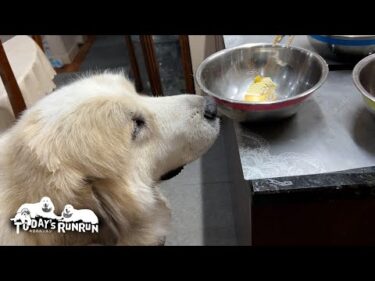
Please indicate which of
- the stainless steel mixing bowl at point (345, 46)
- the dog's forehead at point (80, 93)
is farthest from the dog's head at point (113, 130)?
the stainless steel mixing bowl at point (345, 46)

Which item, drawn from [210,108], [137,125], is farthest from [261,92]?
[137,125]

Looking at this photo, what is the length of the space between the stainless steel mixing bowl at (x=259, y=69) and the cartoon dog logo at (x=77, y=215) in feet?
1.78

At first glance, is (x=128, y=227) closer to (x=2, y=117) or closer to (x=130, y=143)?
(x=130, y=143)

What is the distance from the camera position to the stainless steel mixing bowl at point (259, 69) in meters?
1.22

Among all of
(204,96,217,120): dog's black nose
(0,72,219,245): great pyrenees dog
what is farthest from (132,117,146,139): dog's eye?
(204,96,217,120): dog's black nose

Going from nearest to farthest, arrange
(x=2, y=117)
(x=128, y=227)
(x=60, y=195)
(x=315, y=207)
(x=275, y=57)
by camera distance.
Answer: (x=60, y=195), (x=128, y=227), (x=315, y=207), (x=275, y=57), (x=2, y=117)

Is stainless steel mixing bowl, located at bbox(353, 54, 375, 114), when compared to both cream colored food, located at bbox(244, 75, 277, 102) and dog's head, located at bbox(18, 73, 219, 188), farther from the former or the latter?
dog's head, located at bbox(18, 73, 219, 188)

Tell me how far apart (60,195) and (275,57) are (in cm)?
91

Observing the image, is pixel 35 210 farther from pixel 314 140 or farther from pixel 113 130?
pixel 314 140

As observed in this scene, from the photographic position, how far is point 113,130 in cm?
88

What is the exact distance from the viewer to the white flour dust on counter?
3.27 feet

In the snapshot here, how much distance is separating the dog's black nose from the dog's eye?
0.64 feet
